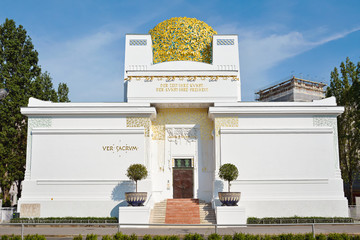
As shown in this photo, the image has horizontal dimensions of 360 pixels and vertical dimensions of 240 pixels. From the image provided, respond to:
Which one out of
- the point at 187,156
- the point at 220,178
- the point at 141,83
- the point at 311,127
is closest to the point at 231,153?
the point at 220,178

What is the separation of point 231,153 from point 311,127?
14.2 ft

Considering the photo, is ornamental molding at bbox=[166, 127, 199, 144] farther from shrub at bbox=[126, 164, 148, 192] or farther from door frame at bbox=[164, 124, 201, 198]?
shrub at bbox=[126, 164, 148, 192]

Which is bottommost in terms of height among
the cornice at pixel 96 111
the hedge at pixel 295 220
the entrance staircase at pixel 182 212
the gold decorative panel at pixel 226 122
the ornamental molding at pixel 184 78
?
the hedge at pixel 295 220

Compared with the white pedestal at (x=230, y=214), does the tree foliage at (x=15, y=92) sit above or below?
above

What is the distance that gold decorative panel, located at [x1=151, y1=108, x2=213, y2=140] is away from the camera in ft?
69.8

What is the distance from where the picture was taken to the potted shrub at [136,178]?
56.5ft

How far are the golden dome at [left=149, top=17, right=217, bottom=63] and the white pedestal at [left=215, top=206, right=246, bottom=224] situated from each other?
32.2 ft

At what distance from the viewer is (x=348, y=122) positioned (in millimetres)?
24906

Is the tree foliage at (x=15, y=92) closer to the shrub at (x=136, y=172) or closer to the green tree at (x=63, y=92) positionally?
the green tree at (x=63, y=92)

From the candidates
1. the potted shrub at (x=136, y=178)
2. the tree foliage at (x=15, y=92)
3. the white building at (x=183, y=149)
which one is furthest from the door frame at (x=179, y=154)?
the tree foliage at (x=15, y=92)

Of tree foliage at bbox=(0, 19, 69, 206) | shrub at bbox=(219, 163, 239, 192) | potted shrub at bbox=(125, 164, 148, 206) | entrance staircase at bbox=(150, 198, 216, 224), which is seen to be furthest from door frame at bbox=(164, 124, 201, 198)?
tree foliage at bbox=(0, 19, 69, 206)

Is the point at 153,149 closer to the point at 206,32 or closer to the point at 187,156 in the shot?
the point at 187,156

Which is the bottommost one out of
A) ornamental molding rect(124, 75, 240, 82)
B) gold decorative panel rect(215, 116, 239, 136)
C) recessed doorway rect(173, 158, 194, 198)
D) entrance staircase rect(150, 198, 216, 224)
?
entrance staircase rect(150, 198, 216, 224)

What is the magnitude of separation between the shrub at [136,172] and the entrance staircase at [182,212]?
1972 mm
